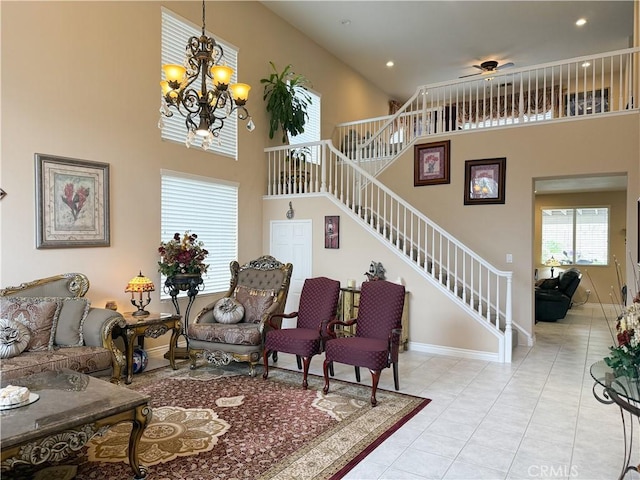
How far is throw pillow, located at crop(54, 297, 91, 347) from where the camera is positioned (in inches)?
154

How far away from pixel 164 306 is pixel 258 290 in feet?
4.45

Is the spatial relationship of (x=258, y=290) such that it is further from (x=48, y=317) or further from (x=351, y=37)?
(x=351, y=37)

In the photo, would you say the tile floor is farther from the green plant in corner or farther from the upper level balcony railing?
the green plant in corner

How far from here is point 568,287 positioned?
8484 mm

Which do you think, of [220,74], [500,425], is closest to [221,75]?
[220,74]

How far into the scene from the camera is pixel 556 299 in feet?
26.7

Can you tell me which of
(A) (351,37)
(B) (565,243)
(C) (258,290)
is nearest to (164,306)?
(C) (258,290)

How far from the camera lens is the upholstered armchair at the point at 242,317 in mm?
4621

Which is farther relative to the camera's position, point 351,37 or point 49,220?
point 351,37

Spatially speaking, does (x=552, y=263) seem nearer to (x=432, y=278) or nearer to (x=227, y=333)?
(x=432, y=278)

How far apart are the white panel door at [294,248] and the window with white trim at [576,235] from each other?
757 cm

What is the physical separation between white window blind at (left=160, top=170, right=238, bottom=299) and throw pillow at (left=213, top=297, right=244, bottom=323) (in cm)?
100

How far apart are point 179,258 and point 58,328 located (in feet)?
5.10

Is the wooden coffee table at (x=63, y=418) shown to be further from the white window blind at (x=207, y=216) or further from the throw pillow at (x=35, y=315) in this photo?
the white window blind at (x=207, y=216)
